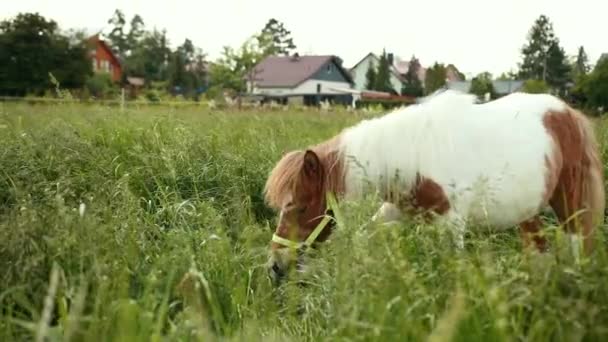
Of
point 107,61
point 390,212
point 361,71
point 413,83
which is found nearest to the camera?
point 390,212

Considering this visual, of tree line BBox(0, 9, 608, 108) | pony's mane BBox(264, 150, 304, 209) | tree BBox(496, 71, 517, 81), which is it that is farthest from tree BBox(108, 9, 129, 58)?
pony's mane BBox(264, 150, 304, 209)

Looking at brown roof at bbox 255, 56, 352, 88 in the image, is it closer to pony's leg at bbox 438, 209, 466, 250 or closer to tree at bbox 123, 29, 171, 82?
tree at bbox 123, 29, 171, 82

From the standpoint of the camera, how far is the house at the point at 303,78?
2463 inches

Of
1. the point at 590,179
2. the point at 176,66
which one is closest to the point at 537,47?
the point at 176,66

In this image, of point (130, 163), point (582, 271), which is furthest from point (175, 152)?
point (582, 271)

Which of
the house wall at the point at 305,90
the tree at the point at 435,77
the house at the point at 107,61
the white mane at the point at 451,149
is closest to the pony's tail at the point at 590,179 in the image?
the white mane at the point at 451,149

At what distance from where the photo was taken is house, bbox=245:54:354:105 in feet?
205

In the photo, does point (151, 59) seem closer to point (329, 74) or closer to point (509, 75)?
point (329, 74)

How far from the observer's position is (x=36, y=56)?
123ft

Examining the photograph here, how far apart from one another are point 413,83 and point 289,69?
14449mm

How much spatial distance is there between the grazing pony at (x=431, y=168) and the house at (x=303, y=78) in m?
56.4

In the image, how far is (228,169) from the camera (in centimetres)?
507

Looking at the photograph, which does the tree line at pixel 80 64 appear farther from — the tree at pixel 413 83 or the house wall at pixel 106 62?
the tree at pixel 413 83

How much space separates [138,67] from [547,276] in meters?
73.7
